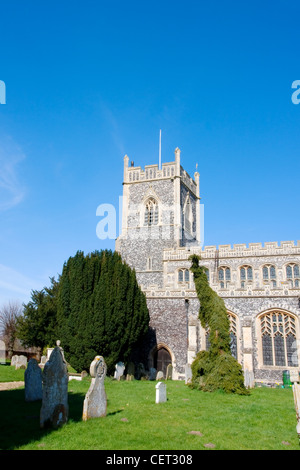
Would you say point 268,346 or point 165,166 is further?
point 165,166

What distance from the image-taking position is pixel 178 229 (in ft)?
102

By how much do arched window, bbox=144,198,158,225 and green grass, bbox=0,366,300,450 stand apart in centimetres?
2219

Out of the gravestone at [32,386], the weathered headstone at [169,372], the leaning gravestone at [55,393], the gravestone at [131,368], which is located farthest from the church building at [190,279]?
the leaning gravestone at [55,393]

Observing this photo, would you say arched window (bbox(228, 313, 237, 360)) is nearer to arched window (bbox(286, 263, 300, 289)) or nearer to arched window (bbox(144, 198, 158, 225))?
arched window (bbox(286, 263, 300, 289))

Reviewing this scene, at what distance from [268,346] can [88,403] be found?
14.1 meters

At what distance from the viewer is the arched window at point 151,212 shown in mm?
32781

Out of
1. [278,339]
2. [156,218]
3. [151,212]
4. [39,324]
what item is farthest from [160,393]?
[151,212]

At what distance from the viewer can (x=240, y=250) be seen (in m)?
27.2

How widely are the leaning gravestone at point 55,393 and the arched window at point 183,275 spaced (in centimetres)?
2071

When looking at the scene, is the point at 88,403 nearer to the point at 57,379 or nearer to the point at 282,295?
the point at 57,379

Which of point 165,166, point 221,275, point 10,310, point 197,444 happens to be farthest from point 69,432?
point 10,310

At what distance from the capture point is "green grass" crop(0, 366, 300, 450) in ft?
20.5

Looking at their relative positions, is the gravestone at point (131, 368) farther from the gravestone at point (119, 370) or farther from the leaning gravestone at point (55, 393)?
the leaning gravestone at point (55, 393)
